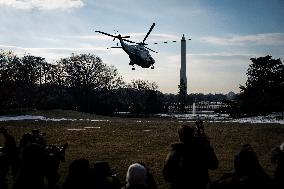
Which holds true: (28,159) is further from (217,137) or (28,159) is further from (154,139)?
(217,137)

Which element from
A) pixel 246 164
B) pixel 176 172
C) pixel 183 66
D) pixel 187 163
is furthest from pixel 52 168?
pixel 183 66

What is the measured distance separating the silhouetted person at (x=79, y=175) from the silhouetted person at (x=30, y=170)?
887 mm

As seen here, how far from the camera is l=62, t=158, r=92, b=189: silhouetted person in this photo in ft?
19.4

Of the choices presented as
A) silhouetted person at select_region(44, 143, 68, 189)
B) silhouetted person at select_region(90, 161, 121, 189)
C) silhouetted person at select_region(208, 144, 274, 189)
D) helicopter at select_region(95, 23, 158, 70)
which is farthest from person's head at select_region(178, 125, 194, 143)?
helicopter at select_region(95, 23, 158, 70)

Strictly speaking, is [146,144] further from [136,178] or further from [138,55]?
[136,178]

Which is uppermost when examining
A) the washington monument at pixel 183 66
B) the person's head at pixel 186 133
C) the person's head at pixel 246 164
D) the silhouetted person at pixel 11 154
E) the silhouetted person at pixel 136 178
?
the washington monument at pixel 183 66

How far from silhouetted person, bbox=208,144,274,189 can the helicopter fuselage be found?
30.8m

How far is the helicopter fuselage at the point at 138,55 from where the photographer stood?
3609cm

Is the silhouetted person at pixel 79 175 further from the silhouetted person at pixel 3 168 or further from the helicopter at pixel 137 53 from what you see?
the helicopter at pixel 137 53

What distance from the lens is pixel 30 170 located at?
675 cm

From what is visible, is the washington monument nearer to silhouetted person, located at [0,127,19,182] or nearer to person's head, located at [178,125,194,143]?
silhouetted person, located at [0,127,19,182]

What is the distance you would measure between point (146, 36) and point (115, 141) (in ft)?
52.4

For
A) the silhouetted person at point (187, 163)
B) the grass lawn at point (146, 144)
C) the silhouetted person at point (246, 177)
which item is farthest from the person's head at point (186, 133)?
the grass lawn at point (146, 144)

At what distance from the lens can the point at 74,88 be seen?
90125 millimetres
